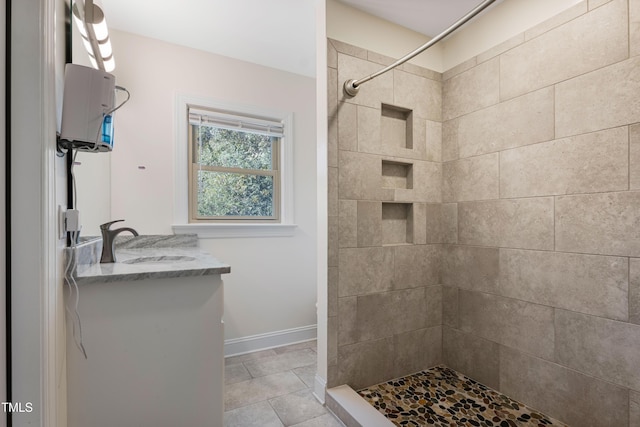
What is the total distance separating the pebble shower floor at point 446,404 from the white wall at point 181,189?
3.92 ft

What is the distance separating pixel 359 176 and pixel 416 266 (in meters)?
0.75

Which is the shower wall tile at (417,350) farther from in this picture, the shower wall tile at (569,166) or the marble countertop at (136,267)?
the marble countertop at (136,267)

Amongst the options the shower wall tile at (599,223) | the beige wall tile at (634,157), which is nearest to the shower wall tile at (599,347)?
the shower wall tile at (599,223)

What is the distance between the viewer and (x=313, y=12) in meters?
2.06

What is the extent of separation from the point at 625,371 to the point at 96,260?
261cm

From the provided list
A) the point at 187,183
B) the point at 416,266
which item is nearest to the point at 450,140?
the point at 416,266

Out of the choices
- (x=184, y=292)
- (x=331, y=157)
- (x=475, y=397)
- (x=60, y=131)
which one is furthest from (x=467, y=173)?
(x=60, y=131)

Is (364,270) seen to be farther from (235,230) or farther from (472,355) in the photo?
(235,230)

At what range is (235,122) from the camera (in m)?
2.67

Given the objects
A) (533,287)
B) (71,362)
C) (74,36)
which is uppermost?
(74,36)

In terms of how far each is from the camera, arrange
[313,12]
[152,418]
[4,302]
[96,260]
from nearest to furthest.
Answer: [4,302], [152,418], [96,260], [313,12]

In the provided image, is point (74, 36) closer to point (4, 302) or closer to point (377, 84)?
point (4, 302)

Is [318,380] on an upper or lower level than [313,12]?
lower

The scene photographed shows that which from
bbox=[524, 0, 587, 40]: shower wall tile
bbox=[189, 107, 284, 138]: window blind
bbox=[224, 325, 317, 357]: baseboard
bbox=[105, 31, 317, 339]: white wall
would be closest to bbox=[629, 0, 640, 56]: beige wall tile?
bbox=[524, 0, 587, 40]: shower wall tile
